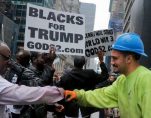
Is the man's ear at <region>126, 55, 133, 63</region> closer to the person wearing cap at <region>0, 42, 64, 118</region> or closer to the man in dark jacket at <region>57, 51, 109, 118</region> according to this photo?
the person wearing cap at <region>0, 42, 64, 118</region>

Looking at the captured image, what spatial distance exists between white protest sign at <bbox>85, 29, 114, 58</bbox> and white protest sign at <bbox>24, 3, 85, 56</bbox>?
90cm

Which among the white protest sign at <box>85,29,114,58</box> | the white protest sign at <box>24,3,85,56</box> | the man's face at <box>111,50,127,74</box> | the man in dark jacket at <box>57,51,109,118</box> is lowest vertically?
the man in dark jacket at <box>57,51,109,118</box>

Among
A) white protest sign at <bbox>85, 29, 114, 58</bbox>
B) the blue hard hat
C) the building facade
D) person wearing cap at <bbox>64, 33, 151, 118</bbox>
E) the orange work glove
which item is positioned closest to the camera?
person wearing cap at <bbox>64, 33, 151, 118</bbox>

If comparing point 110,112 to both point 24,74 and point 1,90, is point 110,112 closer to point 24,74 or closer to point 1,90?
point 24,74

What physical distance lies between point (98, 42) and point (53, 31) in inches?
71.6

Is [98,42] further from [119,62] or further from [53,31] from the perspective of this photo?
[119,62]

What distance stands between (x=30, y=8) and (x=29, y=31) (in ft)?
1.43

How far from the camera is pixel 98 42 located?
30.0ft

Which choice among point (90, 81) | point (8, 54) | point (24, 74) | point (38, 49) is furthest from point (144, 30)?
point (8, 54)

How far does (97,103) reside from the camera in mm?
4289

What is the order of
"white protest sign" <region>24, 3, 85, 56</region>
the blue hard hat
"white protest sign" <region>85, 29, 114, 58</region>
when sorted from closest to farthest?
the blue hard hat < "white protest sign" <region>24, 3, 85, 56</region> < "white protest sign" <region>85, 29, 114, 58</region>

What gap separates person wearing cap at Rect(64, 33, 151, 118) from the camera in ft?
12.0

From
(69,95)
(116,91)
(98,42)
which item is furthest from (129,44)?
(98,42)

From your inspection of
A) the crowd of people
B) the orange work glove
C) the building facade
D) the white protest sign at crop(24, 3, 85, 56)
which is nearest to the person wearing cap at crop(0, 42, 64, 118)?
the crowd of people
